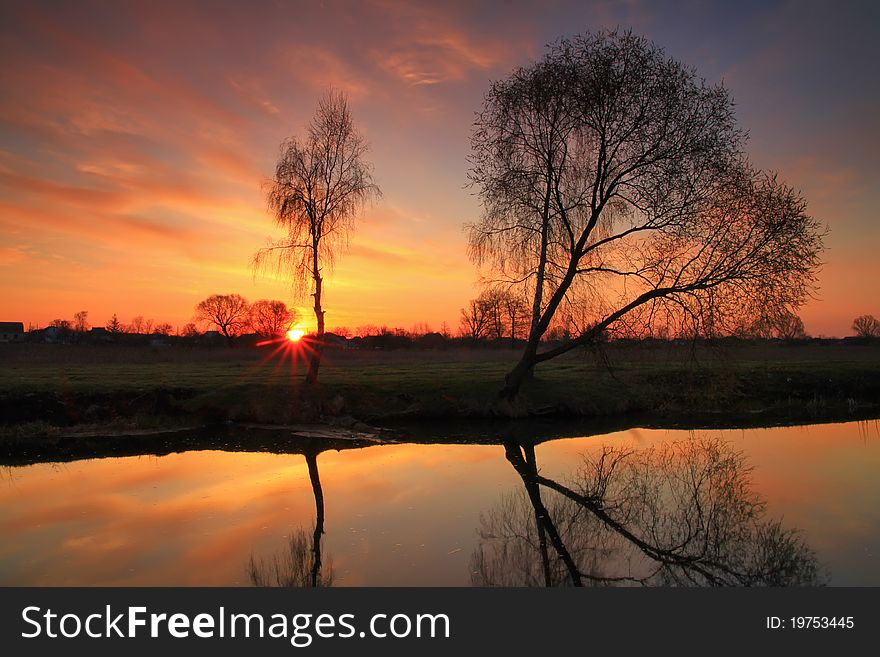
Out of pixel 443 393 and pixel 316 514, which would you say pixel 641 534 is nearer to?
pixel 316 514

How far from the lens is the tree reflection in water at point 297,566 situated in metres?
9.01

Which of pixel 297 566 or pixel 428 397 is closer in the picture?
pixel 297 566

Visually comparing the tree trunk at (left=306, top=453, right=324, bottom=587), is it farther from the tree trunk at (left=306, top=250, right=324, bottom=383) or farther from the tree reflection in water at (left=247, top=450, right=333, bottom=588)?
the tree trunk at (left=306, top=250, right=324, bottom=383)

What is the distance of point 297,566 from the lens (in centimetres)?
956

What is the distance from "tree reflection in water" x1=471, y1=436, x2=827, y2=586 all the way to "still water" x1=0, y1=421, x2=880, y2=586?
0.05 metres

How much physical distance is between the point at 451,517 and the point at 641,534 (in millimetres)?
3722

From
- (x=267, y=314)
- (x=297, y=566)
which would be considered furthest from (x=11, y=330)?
(x=297, y=566)

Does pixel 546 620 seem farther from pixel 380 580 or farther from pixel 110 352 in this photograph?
pixel 110 352

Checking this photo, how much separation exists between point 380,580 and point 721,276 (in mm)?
16960

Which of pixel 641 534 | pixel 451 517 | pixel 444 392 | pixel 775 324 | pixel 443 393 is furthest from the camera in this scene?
pixel 444 392

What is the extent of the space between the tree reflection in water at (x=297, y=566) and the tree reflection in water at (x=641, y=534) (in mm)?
2384

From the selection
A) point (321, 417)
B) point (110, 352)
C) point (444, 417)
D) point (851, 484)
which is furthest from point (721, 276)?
point (110, 352)

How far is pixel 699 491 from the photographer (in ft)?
47.5

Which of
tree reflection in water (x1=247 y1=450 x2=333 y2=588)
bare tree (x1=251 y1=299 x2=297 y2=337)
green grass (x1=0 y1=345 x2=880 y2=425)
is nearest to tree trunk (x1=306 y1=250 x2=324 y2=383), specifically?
green grass (x1=0 y1=345 x2=880 y2=425)
